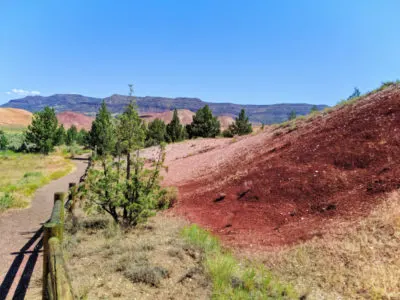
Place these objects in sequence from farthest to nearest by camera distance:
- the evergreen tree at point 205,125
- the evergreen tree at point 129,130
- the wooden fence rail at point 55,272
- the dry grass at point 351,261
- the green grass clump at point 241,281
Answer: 1. the evergreen tree at point 205,125
2. the evergreen tree at point 129,130
3. the dry grass at point 351,261
4. the green grass clump at point 241,281
5. the wooden fence rail at point 55,272

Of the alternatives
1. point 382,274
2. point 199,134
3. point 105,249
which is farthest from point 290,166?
point 199,134

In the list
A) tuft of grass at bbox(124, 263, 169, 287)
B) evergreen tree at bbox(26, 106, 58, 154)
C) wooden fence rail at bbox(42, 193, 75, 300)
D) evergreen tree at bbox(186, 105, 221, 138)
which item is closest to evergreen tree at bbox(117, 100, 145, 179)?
tuft of grass at bbox(124, 263, 169, 287)

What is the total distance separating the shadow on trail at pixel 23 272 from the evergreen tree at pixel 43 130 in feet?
144

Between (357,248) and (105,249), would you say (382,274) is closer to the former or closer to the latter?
(357,248)

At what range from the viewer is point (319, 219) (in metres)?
8.48

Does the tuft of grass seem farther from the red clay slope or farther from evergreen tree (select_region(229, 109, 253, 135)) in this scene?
evergreen tree (select_region(229, 109, 253, 135))

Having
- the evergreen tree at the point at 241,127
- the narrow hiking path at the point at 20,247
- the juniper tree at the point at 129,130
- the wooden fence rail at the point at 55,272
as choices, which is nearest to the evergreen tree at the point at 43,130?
the evergreen tree at the point at 241,127

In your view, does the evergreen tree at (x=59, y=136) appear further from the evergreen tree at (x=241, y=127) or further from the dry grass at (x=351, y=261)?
the dry grass at (x=351, y=261)

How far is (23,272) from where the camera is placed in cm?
643

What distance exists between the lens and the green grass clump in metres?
5.43

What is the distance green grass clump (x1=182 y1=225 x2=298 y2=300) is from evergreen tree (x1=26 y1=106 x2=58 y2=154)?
1860 inches

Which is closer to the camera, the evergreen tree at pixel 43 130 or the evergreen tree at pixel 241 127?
the evergreen tree at pixel 43 130

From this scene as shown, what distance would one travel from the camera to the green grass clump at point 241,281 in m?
5.43

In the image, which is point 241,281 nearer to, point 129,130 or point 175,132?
point 129,130
